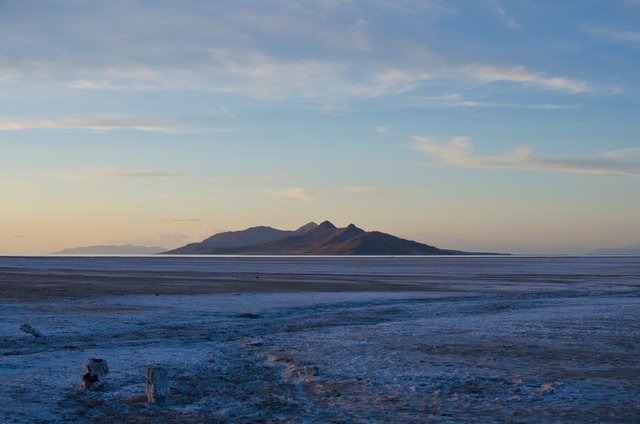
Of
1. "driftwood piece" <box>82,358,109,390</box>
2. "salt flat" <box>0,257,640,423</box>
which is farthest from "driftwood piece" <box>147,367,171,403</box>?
"driftwood piece" <box>82,358,109,390</box>

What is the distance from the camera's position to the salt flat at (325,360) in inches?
456

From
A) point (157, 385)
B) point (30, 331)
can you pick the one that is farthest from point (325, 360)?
point (30, 331)

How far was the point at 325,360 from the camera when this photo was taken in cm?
1620

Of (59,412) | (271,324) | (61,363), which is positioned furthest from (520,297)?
(59,412)

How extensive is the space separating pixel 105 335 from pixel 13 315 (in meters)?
5.39

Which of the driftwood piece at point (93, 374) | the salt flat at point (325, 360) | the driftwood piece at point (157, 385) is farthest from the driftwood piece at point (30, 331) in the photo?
the driftwood piece at point (157, 385)

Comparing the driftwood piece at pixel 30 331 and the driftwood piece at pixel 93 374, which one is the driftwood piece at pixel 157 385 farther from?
the driftwood piece at pixel 30 331

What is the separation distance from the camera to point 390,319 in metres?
25.3

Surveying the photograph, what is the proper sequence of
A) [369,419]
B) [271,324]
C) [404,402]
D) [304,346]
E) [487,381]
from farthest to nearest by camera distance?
[271,324]
[304,346]
[487,381]
[404,402]
[369,419]

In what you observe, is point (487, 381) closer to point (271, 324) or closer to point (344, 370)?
point (344, 370)

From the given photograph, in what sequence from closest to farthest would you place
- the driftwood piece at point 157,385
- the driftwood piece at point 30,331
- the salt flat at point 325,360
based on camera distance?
the salt flat at point 325,360 < the driftwood piece at point 157,385 < the driftwood piece at point 30,331

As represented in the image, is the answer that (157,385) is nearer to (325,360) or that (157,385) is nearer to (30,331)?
(325,360)

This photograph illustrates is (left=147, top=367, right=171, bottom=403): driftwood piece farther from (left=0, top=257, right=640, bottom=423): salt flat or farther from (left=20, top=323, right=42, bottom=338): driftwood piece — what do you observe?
(left=20, top=323, right=42, bottom=338): driftwood piece

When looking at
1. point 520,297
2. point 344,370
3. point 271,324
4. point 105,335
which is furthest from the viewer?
point 520,297
